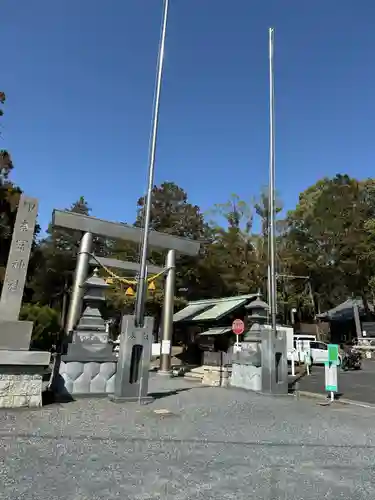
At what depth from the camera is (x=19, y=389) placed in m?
7.66

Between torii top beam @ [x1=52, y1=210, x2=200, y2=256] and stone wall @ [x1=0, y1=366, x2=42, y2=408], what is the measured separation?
30.8 feet

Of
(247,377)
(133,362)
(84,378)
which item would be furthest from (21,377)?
(247,377)

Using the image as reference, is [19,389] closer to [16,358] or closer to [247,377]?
[16,358]

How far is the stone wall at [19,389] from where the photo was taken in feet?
24.6

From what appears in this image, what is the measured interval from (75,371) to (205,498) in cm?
720

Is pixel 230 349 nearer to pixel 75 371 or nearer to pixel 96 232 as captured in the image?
pixel 96 232

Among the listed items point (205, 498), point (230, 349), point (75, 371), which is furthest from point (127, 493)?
point (230, 349)

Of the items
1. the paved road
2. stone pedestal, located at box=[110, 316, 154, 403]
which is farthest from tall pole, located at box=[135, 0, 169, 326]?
the paved road

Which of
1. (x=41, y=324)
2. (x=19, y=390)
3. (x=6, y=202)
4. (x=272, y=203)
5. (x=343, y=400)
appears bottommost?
(x=343, y=400)

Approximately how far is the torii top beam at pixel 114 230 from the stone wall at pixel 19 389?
9.40m

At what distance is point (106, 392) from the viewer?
10125mm

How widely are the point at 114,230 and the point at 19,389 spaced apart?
34.1ft

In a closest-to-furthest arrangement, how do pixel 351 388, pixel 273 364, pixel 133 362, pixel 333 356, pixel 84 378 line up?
pixel 133 362, pixel 84 378, pixel 333 356, pixel 273 364, pixel 351 388

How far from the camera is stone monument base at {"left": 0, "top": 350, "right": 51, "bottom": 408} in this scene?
7508 mm
